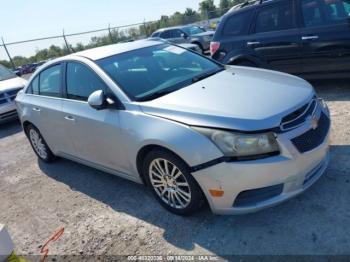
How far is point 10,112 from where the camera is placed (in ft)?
29.5

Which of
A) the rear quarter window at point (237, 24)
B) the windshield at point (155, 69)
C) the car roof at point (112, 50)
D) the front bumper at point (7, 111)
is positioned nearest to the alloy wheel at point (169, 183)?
the windshield at point (155, 69)

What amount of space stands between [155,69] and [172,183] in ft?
4.67

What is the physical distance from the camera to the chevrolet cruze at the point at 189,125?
9.80ft

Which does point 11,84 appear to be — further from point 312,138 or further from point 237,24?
point 312,138

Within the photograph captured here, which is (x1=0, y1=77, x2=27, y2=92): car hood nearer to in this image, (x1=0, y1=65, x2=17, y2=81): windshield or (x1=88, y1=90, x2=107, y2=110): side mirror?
(x1=0, y1=65, x2=17, y2=81): windshield

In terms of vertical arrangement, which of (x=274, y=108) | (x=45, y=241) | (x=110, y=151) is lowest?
(x=45, y=241)

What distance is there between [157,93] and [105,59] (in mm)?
920

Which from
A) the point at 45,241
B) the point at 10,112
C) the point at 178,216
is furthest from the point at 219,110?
the point at 10,112

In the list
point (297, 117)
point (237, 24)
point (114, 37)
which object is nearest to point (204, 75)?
point (297, 117)

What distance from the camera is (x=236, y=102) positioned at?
10.8 ft

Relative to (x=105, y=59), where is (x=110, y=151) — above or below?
below

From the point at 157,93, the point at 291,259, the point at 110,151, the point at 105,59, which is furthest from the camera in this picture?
the point at 105,59

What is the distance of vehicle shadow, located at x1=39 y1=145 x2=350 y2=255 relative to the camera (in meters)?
2.98

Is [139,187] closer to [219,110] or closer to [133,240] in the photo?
[133,240]
